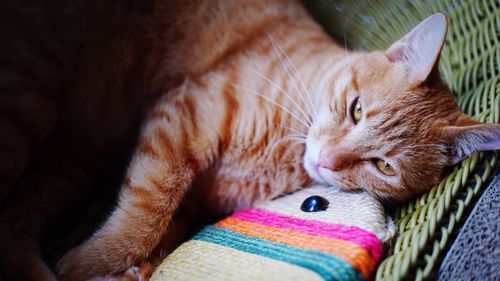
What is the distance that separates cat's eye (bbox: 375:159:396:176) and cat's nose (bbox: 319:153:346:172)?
0.11 metres

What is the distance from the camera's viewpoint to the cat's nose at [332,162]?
140 centimetres

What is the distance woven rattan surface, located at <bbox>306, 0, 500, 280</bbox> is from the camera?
1135 millimetres

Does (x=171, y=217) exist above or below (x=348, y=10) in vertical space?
below

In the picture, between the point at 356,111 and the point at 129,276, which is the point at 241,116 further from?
the point at 129,276

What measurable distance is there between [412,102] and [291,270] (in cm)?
67

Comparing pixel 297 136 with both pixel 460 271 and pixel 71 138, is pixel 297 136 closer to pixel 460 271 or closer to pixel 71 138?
pixel 460 271

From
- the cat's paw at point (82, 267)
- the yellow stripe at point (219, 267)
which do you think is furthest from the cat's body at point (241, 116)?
A: the yellow stripe at point (219, 267)

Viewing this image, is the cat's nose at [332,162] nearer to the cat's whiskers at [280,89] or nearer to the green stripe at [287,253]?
the cat's whiskers at [280,89]

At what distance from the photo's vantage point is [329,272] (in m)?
1.05

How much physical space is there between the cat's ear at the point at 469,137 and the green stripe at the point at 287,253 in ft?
1.84

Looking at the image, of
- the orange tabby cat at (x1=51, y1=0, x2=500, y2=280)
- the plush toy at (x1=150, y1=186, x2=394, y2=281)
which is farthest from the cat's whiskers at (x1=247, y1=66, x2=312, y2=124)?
the plush toy at (x1=150, y1=186, x2=394, y2=281)

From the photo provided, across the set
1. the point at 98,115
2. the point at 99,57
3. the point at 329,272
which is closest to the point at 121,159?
the point at 98,115

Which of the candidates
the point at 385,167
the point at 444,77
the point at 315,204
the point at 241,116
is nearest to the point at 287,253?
the point at 315,204

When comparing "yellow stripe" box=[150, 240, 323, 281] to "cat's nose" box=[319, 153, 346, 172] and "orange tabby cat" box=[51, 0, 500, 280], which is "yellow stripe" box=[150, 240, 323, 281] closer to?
"orange tabby cat" box=[51, 0, 500, 280]
